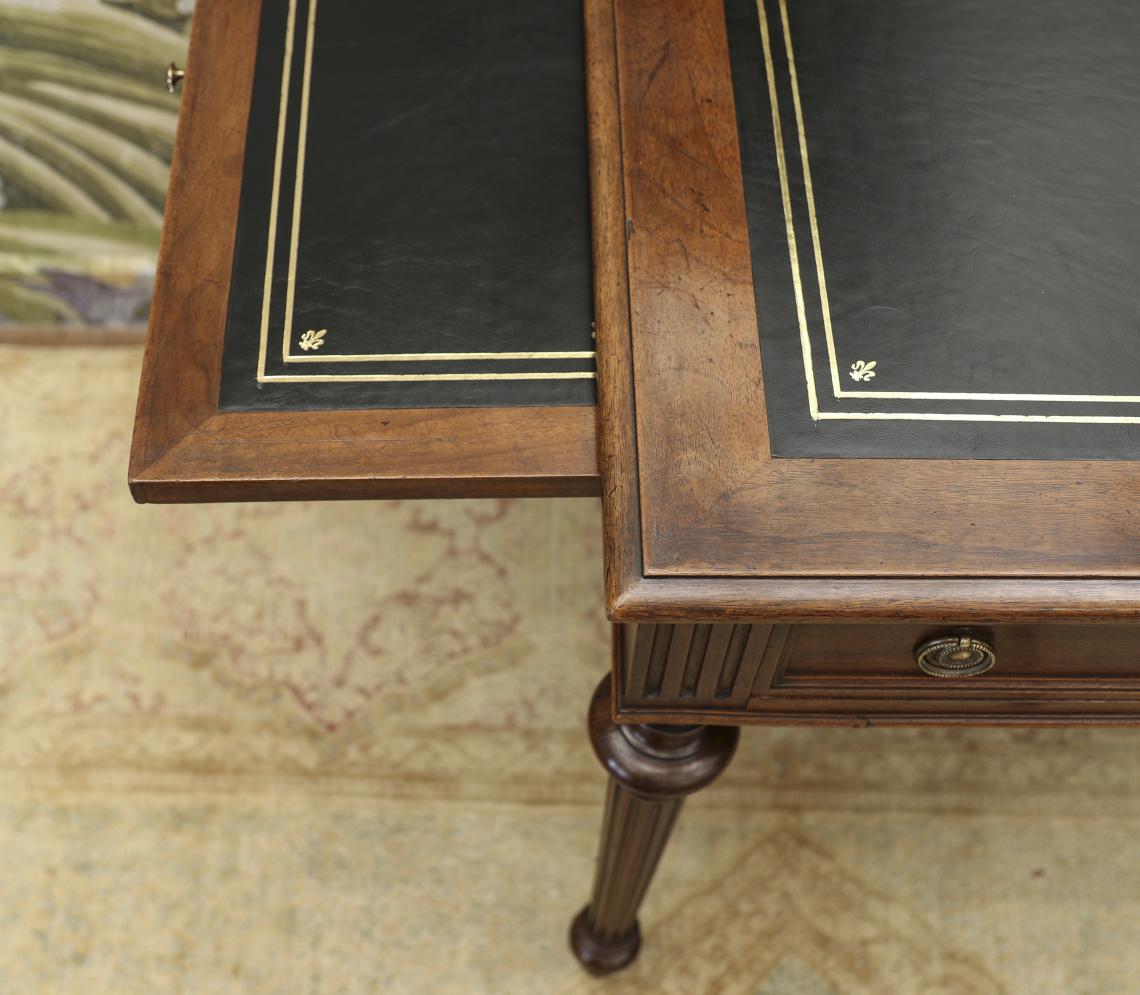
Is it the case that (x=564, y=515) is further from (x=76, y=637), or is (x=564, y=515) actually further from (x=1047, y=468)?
(x=1047, y=468)

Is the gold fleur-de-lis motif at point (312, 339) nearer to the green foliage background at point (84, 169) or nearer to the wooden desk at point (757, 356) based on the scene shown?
the wooden desk at point (757, 356)

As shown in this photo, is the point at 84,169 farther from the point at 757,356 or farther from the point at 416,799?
the point at 757,356

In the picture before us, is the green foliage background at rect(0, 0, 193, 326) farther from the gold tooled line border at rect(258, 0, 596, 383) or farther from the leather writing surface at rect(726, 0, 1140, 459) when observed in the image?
the leather writing surface at rect(726, 0, 1140, 459)

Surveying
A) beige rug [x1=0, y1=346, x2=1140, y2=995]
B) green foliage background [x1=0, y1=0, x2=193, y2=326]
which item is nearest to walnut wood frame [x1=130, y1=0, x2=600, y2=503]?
beige rug [x1=0, y1=346, x2=1140, y2=995]

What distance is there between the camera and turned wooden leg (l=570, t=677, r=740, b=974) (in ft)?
1.93

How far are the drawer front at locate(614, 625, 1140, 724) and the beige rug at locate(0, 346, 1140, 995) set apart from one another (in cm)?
34

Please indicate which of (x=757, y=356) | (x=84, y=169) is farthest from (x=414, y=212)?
(x=84, y=169)

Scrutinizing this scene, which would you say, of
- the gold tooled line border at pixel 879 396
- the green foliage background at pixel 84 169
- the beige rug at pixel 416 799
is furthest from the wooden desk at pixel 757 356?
the green foliage background at pixel 84 169

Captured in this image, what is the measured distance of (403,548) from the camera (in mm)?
970

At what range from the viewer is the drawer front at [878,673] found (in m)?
0.50

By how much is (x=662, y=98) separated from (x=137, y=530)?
61 centimetres

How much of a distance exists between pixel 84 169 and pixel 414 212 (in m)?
0.62

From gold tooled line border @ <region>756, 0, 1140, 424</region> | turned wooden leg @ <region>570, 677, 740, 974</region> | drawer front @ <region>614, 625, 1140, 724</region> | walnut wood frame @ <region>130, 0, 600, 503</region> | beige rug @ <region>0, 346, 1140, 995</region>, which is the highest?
gold tooled line border @ <region>756, 0, 1140, 424</region>

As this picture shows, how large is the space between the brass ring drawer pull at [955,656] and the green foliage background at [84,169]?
80 centimetres
